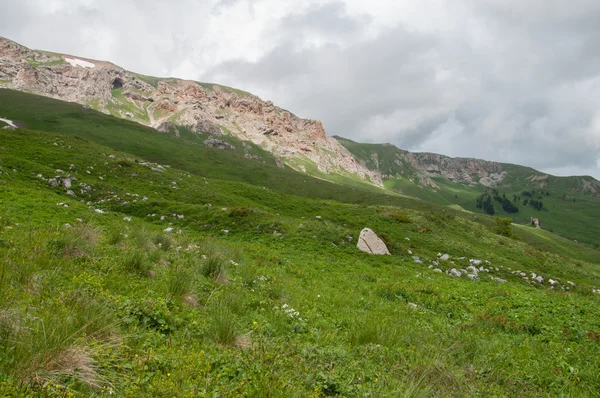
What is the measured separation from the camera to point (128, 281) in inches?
281

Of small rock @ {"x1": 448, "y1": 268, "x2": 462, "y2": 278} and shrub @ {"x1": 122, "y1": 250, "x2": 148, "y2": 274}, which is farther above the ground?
shrub @ {"x1": 122, "y1": 250, "x2": 148, "y2": 274}

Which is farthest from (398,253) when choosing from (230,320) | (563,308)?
(230,320)

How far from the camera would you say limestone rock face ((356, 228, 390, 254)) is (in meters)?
21.6

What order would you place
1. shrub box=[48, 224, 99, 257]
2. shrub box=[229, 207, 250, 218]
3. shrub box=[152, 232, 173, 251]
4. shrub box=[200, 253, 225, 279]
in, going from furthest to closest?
shrub box=[229, 207, 250, 218] < shrub box=[152, 232, 173, 251] < shrub box=[200, 253, 225, 279] < shrub box=[48, 224, 99, 257]

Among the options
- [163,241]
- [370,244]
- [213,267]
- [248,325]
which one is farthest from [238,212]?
[248,325]

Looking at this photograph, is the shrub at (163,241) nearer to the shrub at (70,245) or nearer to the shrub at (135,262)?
the shrub at (70,245)

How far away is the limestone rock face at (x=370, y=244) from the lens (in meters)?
21.6

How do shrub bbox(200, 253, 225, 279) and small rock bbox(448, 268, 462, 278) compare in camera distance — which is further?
small rock bbox(448, 268, 462, 278)

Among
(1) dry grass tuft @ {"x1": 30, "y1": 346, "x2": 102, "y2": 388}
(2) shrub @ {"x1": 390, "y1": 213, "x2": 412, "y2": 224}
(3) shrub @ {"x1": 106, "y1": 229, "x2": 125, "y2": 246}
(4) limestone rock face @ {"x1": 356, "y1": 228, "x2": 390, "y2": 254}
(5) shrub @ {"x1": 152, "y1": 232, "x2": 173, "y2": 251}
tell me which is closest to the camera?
Answer: (1) dry grass tuft @ {"x1": 30, "y1": 346, "x2": 102, "y2": 388}

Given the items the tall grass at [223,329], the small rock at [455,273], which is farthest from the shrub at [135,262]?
the small rock at [455,273]

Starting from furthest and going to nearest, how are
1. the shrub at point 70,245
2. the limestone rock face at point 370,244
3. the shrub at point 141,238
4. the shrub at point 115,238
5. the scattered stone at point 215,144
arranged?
the scattered stone at point 215,144, the limestone rock face at point 370,244, the shrub at point 141,238, the shrub at point 115,238, the shrub at point 70,245

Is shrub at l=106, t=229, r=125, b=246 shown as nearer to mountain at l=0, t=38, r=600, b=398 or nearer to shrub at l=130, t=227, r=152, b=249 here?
mountain at l=0, t=38, r=600, b=398

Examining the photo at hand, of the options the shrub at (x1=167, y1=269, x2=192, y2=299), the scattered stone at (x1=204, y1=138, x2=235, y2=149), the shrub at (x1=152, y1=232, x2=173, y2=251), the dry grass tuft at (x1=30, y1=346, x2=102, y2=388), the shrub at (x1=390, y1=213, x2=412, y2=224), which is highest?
the scattered stone at (x1=204, y1=138, x2=235, y2=149)

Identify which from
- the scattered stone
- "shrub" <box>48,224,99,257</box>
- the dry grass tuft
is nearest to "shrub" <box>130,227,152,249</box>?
"shrub" <box>48,224,99,257</box>
